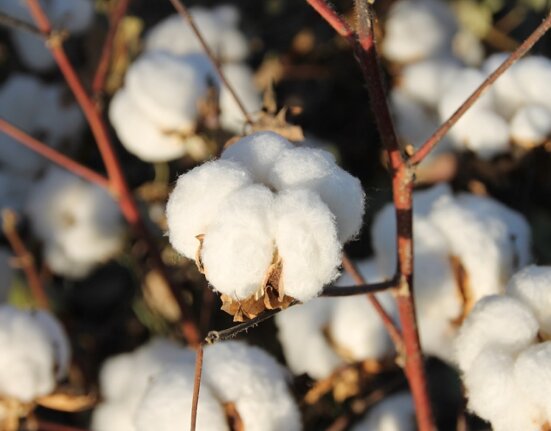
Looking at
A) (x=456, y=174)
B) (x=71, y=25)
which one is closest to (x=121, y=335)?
(x=71, y=25)

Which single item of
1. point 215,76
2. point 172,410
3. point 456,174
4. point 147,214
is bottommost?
point 172,410

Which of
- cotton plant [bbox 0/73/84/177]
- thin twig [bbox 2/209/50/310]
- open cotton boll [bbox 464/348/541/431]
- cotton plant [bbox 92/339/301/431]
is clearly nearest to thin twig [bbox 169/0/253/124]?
cotton plant [bbox 92/339/301/431]

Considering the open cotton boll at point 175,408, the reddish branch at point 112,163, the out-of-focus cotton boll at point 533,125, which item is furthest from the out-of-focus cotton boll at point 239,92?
the open cotton boll at point 175,408

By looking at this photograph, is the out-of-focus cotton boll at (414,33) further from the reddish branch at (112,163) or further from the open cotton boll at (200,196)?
the open cotton boll at (200,196)

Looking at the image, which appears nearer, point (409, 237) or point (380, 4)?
point (409, 237)

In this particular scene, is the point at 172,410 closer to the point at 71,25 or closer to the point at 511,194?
the point at 511,194
